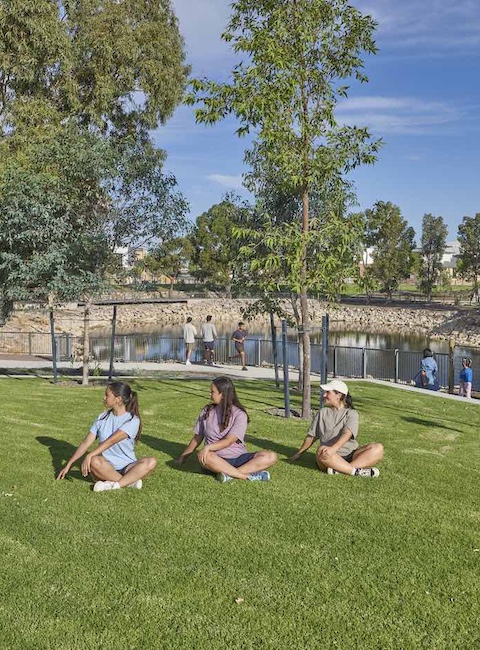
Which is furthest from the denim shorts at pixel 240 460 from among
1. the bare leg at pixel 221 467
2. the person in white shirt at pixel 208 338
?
the person in white shirt at pixel 208 338

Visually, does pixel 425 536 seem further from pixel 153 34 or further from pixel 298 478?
pixel 153 34

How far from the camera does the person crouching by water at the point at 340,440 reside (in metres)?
7.25

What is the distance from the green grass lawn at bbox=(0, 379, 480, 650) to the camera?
13.2 feet

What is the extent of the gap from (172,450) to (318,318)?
60823 mm

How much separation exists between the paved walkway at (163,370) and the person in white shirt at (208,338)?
0.41m

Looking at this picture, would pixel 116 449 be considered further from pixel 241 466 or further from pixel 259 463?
pixel 259 463

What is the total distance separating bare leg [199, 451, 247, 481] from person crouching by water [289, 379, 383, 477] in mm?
982

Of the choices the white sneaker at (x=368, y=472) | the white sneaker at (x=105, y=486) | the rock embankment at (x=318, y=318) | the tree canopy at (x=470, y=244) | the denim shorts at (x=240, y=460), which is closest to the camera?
the white sneaker at (x=105, y=486)

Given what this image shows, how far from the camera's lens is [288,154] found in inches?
412

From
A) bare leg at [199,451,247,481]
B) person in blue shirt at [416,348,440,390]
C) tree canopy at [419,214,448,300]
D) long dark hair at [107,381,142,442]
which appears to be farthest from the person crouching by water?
tree canopy at [419,214,448,300]

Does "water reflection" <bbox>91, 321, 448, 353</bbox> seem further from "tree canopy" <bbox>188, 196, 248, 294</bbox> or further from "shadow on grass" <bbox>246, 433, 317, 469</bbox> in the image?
"shadow on grass" <bbox>246, 433, 317, 469</bbox>

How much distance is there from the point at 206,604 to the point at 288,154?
7694mm

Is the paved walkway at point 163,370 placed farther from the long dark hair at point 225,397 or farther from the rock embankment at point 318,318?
the rock embankment at point 318,318

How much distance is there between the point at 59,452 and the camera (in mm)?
8078
